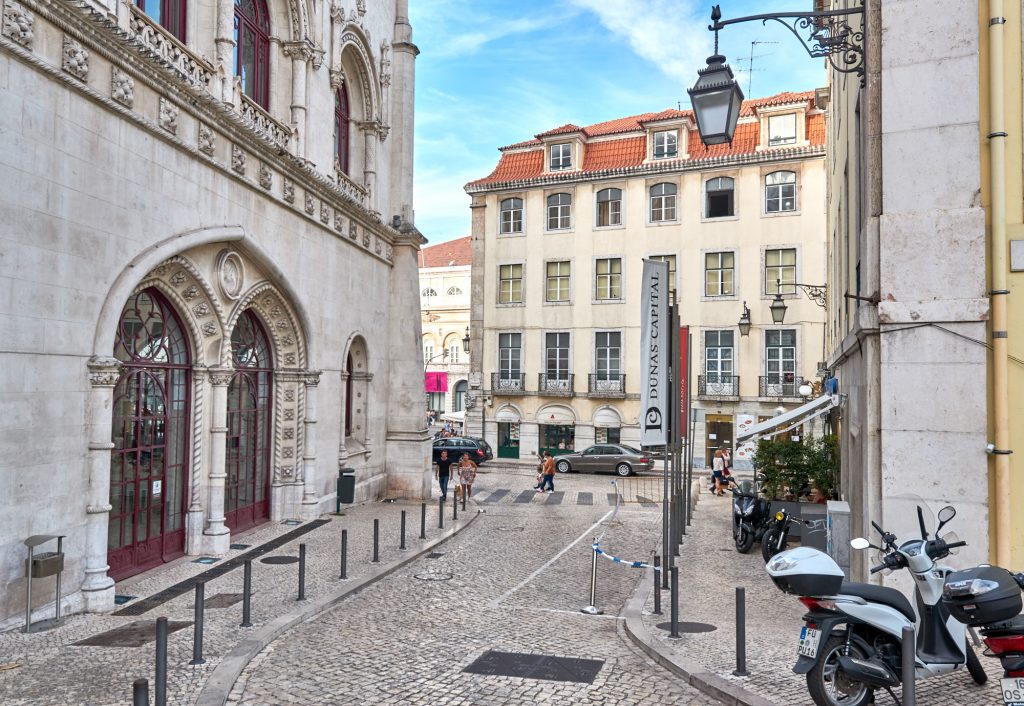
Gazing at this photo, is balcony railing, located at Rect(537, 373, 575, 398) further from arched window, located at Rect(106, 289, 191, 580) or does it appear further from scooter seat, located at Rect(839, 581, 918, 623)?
scooter seat, located at Rect(839, 581, 918, 623)

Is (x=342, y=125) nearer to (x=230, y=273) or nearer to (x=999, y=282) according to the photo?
(x=230, y=273)

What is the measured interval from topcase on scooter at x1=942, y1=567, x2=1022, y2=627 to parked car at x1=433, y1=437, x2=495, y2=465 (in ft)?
82.7

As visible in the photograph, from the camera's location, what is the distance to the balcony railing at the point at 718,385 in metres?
31.4

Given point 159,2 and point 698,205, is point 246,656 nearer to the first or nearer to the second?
point 159,2

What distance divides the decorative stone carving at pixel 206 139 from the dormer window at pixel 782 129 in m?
25.0

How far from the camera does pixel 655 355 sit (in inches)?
427

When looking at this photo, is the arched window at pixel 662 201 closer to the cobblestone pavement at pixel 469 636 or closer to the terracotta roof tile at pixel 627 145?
the terracotta roof tile at pixel 627 145

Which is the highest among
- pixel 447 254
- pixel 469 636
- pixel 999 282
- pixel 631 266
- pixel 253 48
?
pixel 447 254

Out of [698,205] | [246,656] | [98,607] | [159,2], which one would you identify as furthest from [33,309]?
[698,205]

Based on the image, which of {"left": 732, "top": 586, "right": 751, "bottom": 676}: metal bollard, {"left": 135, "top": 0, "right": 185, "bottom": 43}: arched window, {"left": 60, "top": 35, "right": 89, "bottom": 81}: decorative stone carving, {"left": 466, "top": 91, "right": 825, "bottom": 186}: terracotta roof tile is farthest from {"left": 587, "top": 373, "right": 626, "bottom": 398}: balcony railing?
{"left": 732, "top": 586, "right": 751, "bottom": 676}: metal bollard

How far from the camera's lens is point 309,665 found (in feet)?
23.8

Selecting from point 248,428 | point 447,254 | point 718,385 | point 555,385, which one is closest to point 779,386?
point 718,385

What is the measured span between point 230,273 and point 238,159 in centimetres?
192

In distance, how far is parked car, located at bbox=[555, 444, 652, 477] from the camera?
27.9 metres
